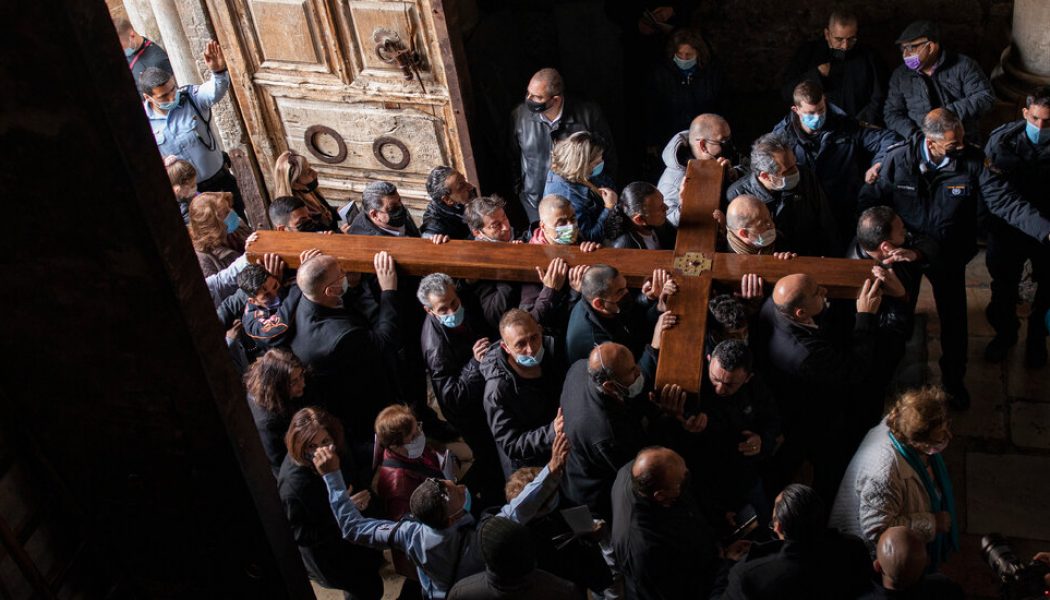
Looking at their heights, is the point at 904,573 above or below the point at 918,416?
below

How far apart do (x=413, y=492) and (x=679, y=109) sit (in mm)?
4089

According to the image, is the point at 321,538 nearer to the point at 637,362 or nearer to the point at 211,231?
the point at 637,362

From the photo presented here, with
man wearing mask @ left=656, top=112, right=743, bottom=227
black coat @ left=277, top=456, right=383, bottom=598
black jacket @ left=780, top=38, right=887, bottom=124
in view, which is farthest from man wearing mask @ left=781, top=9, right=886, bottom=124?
black coat @ left=277, top=456, right=383, bottom=598

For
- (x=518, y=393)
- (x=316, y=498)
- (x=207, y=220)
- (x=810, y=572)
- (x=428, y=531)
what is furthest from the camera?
(x=207, y=220)

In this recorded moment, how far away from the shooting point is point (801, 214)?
5.95 meters

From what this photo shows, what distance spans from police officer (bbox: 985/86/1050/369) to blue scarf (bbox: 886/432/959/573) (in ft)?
6.25

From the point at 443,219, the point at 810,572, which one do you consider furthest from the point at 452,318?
the point at 810,572

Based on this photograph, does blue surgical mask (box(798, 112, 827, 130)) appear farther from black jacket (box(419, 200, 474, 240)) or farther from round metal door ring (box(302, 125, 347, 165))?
round metal door ring (box(302, 125, 347, 165))

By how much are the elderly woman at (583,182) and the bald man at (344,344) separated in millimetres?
1285

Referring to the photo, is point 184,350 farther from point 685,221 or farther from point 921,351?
point 921,351

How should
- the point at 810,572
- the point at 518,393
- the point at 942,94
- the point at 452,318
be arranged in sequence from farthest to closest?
the point at 942,94 < the point at 452,318 < the point at 518,393 < the point at 810,572

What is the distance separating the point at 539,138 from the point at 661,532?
3.62 metres

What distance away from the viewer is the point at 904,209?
19.8 feet

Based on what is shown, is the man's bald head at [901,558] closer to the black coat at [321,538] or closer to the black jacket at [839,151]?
the black coat at [321,538]
